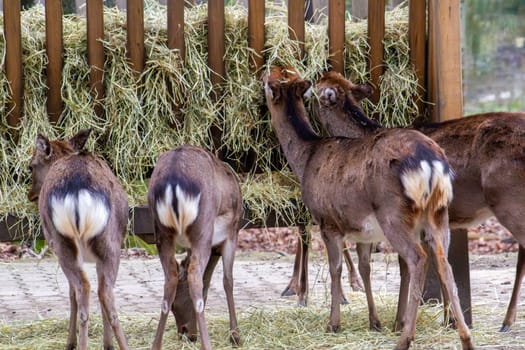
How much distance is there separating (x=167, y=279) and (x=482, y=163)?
2.61m

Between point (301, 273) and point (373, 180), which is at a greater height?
point (373, 180)

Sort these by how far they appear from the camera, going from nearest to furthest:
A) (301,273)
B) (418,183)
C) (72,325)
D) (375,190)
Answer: (418,183) < (375,190) < (72,325) < (301,273)

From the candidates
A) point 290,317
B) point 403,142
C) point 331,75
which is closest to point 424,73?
point 331,75

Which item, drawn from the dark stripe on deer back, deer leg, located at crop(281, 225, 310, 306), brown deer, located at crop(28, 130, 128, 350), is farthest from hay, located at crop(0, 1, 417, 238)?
the dark stripe on deer back

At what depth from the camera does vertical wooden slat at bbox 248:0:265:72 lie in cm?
856

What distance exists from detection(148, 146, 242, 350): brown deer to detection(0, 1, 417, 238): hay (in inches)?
35.4

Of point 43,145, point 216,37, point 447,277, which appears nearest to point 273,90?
point 216,37

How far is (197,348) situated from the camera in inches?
297

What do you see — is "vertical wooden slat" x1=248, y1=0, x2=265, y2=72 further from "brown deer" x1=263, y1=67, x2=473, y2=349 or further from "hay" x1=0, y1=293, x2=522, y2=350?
"hay" x1=0, y1=293, x2=522, y2=350

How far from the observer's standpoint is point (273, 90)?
8500 mm

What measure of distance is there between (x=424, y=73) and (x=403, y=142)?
5.67ft

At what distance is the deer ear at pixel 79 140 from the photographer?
7691mm

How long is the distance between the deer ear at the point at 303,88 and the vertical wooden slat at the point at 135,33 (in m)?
1.31

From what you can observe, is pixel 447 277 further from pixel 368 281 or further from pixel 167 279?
pixel 167 279
